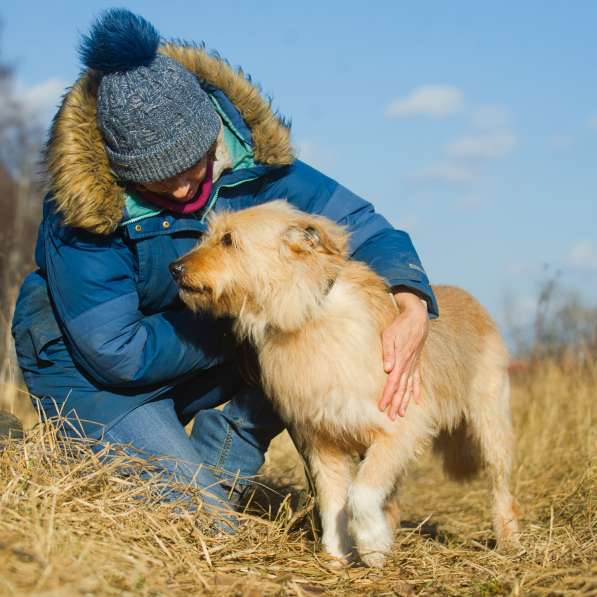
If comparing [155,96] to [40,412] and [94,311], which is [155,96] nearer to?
[94,311]

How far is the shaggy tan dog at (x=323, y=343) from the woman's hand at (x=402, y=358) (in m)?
0.04

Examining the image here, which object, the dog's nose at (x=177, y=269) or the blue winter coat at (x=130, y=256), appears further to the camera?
the blue winter coat at (x=130, y=256)

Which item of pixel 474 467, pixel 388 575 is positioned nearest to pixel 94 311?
pixel 388 575

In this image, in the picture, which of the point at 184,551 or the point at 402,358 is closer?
the point at 184,551

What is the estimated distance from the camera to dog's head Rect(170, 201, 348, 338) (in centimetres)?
371

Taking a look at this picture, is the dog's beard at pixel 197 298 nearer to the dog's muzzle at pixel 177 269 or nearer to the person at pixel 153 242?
the dog's muzzle at pixel 177 269

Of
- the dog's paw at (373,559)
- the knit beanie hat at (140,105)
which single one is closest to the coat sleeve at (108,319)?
the knit beanie hat at (140,105)

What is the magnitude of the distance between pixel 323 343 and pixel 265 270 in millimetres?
432

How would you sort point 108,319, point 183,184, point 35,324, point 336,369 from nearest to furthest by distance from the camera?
point 336,369 → point 108,319 → point 183,184 → point 35,324

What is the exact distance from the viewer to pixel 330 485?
4.01m

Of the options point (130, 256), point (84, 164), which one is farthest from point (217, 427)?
point (84, 164)

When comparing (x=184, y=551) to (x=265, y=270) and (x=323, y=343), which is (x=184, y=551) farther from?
(x=265, y=270)

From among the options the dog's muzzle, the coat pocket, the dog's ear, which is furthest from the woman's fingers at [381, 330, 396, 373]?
the coat pocket

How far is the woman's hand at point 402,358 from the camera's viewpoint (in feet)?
12.1
